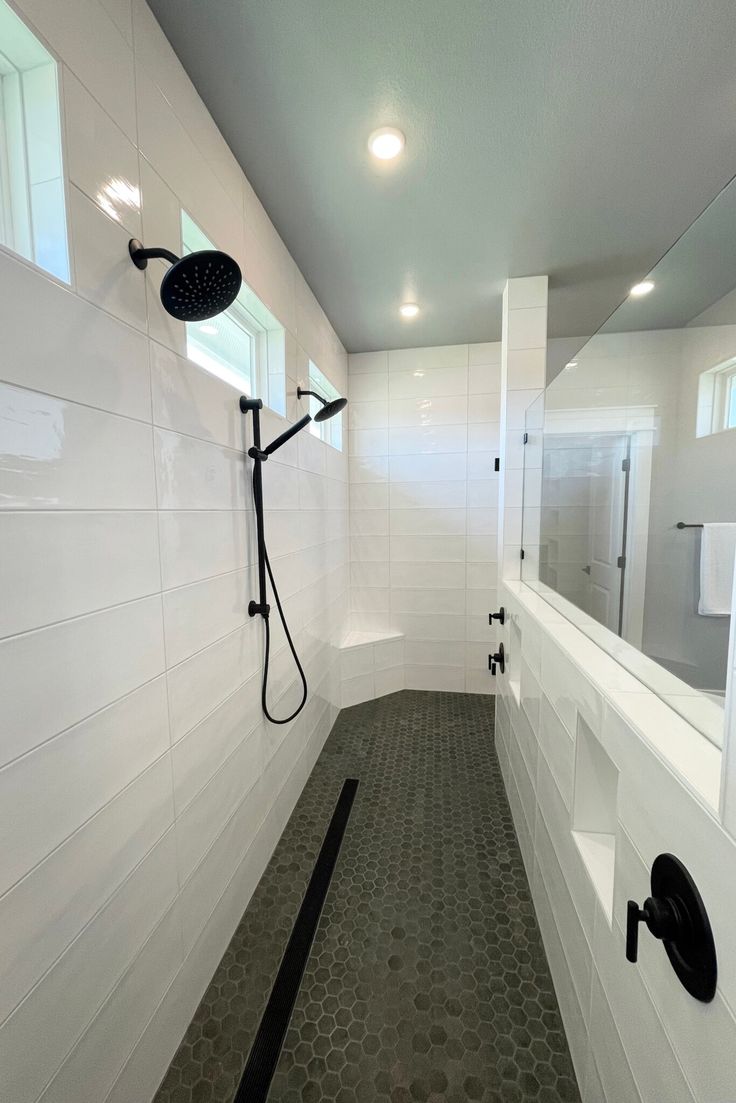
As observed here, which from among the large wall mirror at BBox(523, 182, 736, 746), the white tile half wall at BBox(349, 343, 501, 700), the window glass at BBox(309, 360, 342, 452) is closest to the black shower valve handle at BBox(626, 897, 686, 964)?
the large wall mirror at BBox(523, 182, 736, 746)

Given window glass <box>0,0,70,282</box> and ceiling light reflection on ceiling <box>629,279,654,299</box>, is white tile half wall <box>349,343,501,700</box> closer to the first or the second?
ceiling light reflection on ceiling <box>629,279,654,299</box>

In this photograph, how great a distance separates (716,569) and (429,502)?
1.89 m

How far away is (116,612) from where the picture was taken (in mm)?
811

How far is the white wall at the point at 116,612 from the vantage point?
0.63m

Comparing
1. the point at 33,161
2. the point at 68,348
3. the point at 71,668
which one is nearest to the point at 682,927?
the point at 71,668

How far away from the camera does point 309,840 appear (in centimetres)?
165

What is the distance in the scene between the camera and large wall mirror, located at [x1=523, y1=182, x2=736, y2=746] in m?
1.11

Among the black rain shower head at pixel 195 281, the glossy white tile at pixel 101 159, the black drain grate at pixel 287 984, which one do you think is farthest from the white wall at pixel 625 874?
the glossy white tile at pixel 101 159

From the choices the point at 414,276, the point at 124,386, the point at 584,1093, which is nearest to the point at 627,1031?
Result: the point at 584,1093

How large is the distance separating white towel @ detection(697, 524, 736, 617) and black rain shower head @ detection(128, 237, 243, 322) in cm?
146

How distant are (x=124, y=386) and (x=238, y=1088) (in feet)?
5.26

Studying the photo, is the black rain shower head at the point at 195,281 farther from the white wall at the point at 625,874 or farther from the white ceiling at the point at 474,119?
the white wall at the point at 625,874

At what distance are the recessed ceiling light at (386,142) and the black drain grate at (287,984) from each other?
2516mm

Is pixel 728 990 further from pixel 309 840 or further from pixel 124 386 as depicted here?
pixel 309 840
